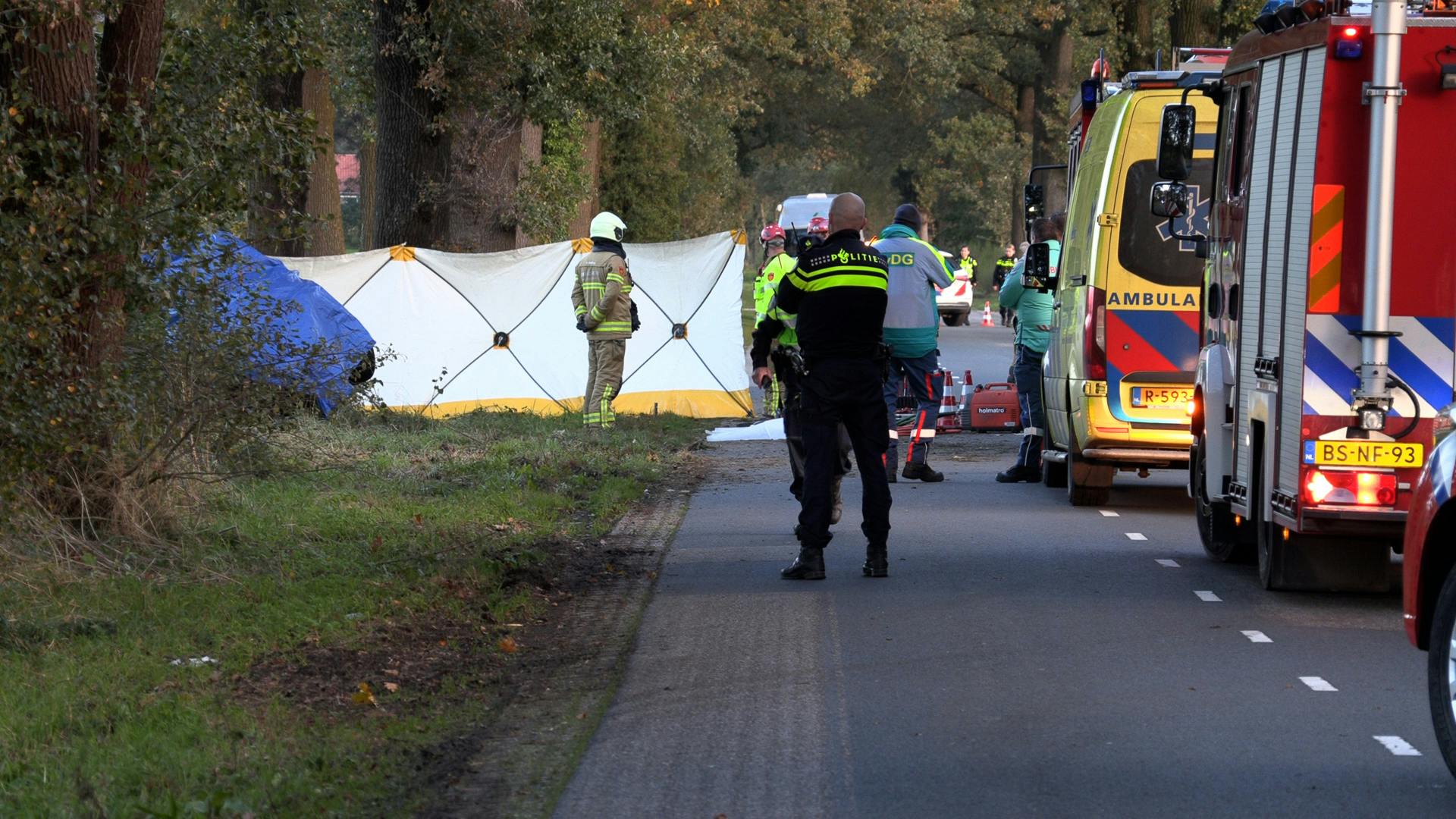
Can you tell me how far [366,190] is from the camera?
33781 millimetres

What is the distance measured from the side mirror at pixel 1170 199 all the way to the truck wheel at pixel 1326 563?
2306 mm

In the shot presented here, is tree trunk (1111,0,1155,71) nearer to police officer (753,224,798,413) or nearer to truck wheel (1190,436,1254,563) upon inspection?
police officer (753,224,798,413)

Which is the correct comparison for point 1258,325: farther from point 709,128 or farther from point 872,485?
point 709,128

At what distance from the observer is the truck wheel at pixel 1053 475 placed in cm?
1443

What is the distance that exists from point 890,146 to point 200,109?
56.7 metres

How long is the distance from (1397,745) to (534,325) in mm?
14713

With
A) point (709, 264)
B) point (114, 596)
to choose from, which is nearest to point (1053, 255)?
point (709, 264)

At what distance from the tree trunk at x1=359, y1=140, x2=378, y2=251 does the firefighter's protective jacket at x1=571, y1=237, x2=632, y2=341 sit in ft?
38.0

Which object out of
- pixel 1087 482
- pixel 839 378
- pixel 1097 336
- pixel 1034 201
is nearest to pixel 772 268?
pixel 1034 201

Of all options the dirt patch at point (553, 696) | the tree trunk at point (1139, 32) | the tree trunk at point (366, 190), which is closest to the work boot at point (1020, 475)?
the dirt patch at point (553, 696)

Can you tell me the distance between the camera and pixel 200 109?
32.0 feet

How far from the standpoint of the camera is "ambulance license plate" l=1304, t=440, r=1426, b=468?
322 inches

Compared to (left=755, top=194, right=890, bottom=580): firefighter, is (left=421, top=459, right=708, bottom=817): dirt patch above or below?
below

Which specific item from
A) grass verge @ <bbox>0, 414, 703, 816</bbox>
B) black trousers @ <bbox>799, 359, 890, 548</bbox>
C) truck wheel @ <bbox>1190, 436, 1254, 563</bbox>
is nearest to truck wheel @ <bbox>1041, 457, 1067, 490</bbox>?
grass verge @ <bbox>0, 414, 703, 816</bbox>
